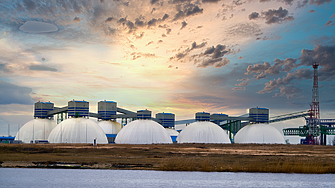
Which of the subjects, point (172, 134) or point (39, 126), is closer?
point (39, 126)

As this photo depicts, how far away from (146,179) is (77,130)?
6750 centimetres

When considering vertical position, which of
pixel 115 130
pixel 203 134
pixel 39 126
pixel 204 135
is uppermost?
pixel 39 126

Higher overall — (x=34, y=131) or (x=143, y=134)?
(x=34, y=131)

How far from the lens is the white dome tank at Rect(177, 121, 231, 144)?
106938 millimetres

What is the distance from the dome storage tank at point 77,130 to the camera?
91.1 metres

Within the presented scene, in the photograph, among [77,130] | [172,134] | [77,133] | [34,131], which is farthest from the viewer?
[172,134]

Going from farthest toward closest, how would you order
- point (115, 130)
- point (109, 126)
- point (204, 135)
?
point (115, 130)
point (109, 126)
point (204, 135)

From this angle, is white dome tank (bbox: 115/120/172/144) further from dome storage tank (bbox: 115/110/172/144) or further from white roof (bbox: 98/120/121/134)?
white roof (bbox: 98/120/121/134)

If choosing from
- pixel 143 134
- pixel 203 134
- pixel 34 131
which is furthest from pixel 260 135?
pixel 34 131

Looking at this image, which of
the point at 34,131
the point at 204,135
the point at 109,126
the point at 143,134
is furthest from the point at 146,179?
the point at 109,126

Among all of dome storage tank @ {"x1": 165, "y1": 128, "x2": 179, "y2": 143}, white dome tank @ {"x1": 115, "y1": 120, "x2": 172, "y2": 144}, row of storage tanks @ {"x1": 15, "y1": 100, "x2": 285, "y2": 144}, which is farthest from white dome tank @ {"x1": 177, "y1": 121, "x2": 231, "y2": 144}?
white dome tank @ {"x1": 115, "y1": 120, "x2": 172, "y2": 144}

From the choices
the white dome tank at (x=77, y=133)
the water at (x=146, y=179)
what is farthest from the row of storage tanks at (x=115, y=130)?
the water at (x=146, y=179)

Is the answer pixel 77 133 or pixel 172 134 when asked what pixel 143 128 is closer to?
pixel 77 133

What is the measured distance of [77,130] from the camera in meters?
92.1
